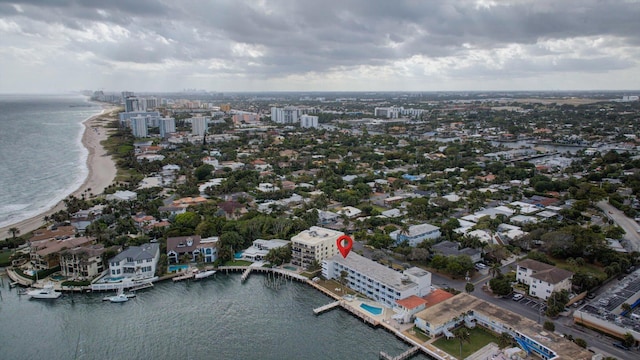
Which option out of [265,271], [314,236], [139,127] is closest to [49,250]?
[265,271]

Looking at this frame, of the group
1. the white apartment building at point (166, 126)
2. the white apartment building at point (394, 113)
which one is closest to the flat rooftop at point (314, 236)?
the white apartment building at point (166, 126)

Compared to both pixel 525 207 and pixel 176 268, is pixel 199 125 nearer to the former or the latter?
pixel 176 268

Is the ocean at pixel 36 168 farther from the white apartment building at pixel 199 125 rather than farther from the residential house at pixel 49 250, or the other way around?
the white apartment building at pixel 199 125

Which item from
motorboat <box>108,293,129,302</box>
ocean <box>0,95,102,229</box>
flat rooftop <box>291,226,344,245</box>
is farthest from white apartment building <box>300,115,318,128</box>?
motorboat <box>108,293,129,302</box>

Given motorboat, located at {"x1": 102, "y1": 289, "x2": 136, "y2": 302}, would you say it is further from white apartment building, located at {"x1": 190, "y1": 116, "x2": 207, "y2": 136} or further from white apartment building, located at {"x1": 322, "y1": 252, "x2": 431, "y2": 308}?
white apartment building, located at {"x1": 190, "y1": 116, "x2": 207, "y2": 136}

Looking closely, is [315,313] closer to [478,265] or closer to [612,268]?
[478,265]

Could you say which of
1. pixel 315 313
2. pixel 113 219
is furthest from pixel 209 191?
pixel 315 313
